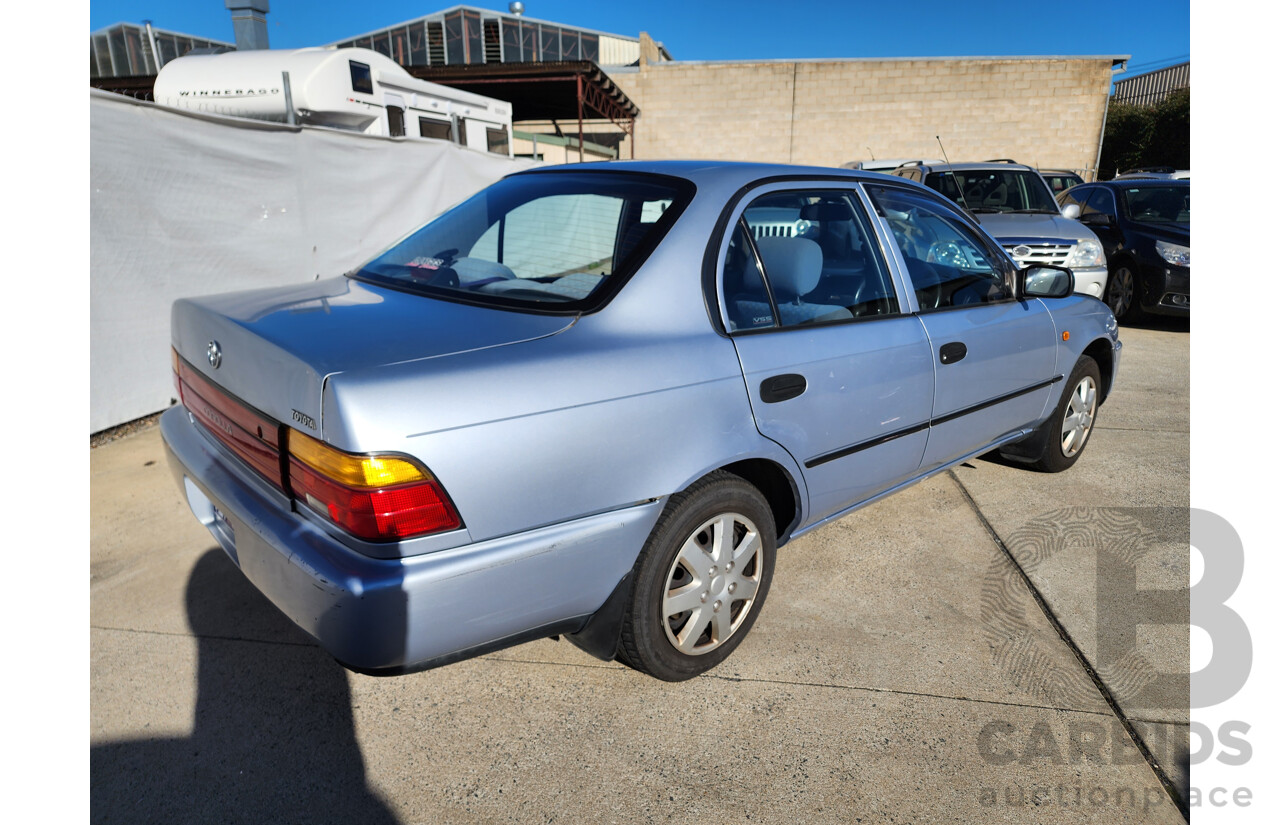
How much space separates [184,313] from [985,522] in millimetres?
3457

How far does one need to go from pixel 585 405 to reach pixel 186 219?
4336mm

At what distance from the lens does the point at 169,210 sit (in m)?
4.81

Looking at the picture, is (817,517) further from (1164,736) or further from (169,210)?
(169,210)

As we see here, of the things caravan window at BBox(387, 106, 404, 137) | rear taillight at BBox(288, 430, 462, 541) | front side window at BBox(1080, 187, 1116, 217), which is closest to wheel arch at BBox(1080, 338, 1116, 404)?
rear taillight at BBox(288, 430, 462, 541)

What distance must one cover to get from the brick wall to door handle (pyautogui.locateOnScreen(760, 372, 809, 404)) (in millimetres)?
24337

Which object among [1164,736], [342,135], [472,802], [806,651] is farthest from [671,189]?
[342,135]

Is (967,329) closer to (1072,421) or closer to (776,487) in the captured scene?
(776,487)

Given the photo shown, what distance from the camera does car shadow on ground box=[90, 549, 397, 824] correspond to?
6.43 ft

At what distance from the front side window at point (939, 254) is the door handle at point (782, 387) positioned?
34.5 inches

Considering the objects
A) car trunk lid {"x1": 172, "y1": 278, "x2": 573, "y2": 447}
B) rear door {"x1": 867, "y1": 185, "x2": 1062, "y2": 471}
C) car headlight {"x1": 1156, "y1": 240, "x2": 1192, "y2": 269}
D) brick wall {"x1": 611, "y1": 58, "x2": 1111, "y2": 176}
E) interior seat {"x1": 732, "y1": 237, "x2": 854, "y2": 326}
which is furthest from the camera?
brick wall {"x1": 611, "y1": 58, "x2": 1111, "y2": 176}

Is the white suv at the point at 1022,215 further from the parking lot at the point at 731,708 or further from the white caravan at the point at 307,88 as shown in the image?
the white caravan at the point at 307,88

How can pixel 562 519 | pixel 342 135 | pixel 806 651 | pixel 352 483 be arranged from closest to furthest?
pixel 352 483 → pixel 562 519 → pixel 806 651 → pixel 342 135

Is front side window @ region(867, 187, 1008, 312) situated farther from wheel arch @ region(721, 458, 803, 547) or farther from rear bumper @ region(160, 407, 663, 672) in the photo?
rear bumper @ region(160, 407, 663, 672)

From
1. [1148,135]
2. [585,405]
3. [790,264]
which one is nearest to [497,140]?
[790,264]
